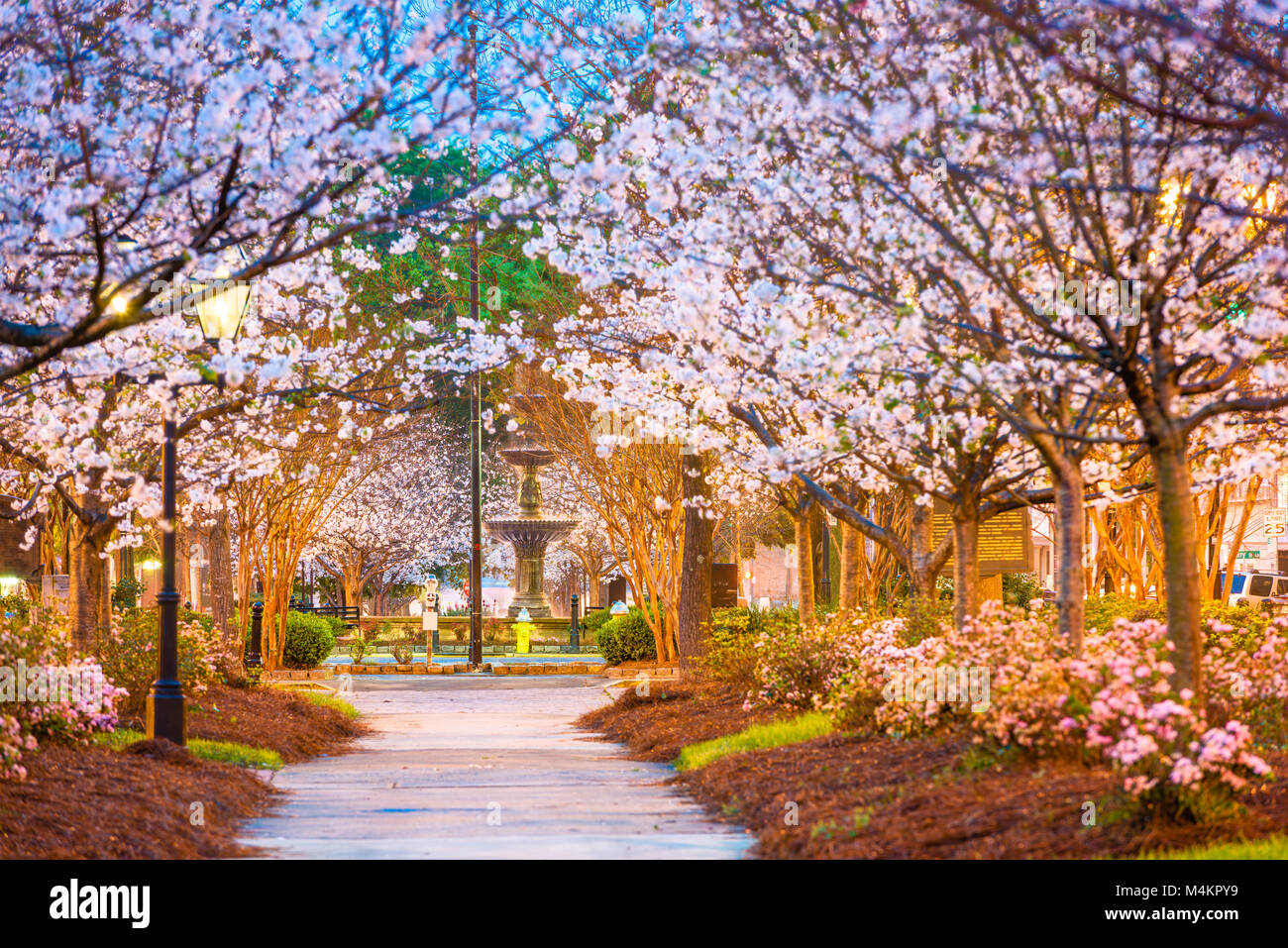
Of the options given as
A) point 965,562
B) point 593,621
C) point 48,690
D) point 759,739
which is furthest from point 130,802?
point 593,621

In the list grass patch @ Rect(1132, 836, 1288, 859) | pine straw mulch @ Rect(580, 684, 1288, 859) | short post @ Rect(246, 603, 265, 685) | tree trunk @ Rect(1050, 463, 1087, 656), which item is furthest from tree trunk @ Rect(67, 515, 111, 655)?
short post @ Rect(246, 603, 265, 685)

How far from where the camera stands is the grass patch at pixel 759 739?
12.3 metres

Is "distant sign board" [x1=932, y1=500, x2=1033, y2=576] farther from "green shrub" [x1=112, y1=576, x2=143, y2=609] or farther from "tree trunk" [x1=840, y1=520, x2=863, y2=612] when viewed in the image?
"green shrub" [x1=112, y1=576, x2=143, y2=609]

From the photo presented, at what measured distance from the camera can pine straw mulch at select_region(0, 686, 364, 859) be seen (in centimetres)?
773

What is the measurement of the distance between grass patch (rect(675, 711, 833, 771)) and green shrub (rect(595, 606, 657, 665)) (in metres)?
14.3

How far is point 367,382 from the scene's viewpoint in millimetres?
22812

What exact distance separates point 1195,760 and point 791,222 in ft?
15.5

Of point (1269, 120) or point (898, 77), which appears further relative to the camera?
point (898, 77)

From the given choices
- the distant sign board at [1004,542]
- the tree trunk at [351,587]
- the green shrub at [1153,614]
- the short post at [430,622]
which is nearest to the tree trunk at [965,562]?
the green shrub at [1153,614]

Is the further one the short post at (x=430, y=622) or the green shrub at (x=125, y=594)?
the green shrub at (x=125, y=594)

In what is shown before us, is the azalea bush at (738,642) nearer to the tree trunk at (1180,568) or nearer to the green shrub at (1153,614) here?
the green shrub at (1153,614)

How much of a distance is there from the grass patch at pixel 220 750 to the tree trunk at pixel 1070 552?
7100 mm
